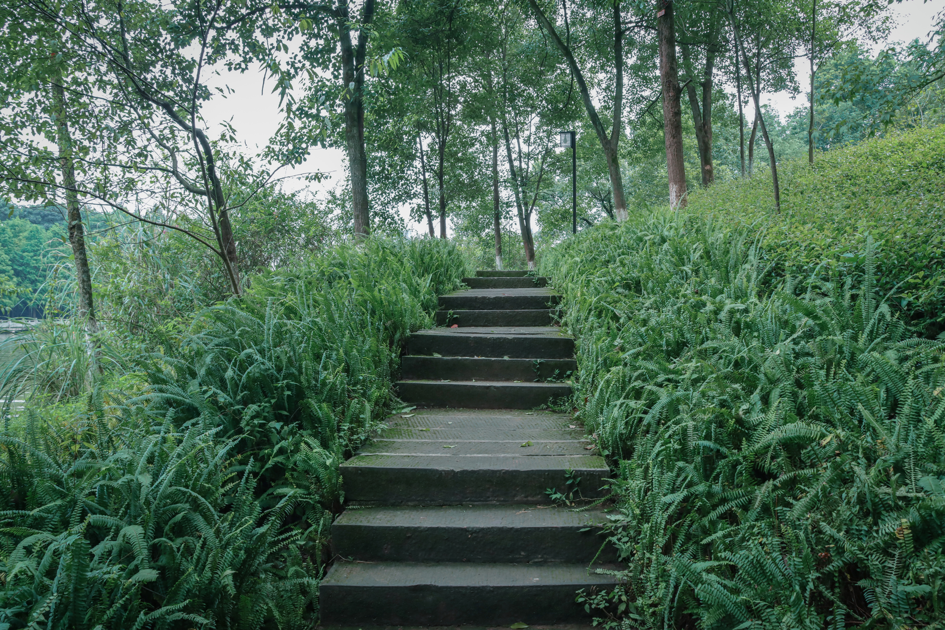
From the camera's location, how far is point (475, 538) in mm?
2664

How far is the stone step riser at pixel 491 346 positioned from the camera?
15.0ft

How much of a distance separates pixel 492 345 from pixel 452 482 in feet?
6.18

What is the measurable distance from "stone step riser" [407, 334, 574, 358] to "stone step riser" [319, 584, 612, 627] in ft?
7.85

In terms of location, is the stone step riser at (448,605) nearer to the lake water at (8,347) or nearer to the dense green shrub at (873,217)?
the dense green shrub at (873,217)

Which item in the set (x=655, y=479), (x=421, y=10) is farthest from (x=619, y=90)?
(x=655, y=479)

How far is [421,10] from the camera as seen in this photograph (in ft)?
33.0

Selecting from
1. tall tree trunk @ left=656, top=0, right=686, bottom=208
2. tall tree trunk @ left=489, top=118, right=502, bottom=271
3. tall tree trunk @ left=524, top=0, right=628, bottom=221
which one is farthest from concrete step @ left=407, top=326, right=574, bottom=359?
tall tree trunk @ left=489, top=118, right=502, bottom=271

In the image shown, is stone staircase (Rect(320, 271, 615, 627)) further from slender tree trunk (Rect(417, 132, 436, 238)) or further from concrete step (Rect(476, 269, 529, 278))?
slender tree trunk (Rect(417, 132, 436, 238))

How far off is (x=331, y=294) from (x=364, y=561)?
213cm

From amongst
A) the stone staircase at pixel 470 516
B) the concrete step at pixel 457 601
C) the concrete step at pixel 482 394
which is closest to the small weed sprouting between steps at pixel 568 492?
the stone staircase at pixel 470 516

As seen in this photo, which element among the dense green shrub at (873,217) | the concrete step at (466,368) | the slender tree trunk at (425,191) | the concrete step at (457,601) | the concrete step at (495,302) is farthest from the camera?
the slender tree trunk at (425,191)

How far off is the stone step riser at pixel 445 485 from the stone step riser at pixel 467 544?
275 millimetres

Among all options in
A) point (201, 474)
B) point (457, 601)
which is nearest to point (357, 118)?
point (201, 474)

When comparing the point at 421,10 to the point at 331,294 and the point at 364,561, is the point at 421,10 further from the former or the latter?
the point at 364,561
